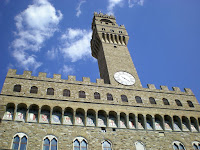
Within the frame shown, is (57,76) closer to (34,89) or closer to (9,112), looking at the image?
(34,89)

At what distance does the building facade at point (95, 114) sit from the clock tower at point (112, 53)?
0.20m

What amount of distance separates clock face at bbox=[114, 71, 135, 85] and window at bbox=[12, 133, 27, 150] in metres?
12.4

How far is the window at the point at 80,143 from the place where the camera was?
19663mm

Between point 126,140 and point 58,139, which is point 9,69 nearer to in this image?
point 58,139

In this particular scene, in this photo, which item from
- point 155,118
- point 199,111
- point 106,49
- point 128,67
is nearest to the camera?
point 155,118

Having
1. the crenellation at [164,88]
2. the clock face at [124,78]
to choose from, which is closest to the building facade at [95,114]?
the clock face at [124,78]

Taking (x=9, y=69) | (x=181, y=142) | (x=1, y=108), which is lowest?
(x=181, y=142)

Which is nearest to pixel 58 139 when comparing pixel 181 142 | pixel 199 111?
pixel 181 142

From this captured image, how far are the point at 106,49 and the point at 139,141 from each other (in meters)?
14.4

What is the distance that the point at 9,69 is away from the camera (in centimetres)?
2384

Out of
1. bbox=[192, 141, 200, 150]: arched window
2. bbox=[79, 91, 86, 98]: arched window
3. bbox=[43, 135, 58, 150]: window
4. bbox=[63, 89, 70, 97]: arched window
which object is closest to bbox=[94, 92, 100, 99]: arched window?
bbox=[79, 91, 86, 98]: arched window

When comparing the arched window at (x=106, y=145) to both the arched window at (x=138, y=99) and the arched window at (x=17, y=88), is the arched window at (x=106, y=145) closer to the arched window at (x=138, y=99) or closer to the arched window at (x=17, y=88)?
the arched window at (x=138, y=99)

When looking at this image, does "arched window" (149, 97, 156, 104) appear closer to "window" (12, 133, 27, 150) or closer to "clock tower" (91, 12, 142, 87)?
"clock tower" (91, 12, 142, 87)

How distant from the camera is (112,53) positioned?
3138cm
